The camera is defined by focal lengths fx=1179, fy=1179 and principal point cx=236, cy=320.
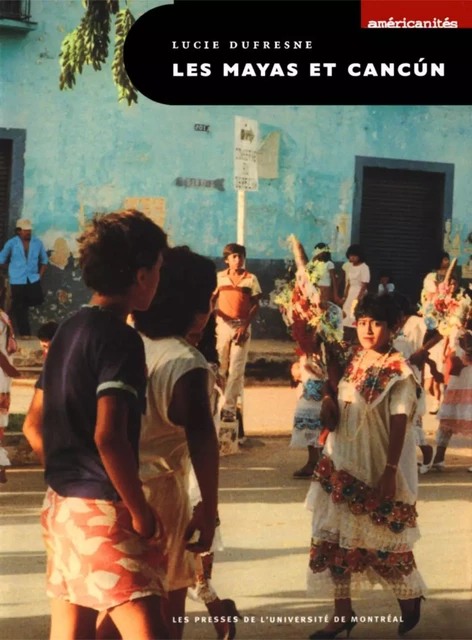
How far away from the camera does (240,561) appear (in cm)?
433

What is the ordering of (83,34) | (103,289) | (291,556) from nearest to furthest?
(103,289) < (83,34) < (291,556)

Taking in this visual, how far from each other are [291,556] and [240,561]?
20 centimetres

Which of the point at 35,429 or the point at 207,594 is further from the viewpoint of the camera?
the point at 207,594

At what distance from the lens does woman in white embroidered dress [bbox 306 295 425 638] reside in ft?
13.4

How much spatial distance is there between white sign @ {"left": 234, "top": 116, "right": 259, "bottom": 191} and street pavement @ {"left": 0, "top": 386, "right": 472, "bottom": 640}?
3.49ft

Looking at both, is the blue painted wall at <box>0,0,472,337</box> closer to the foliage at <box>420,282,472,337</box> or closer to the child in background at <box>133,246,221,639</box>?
the foliage at <box>420,282,472,337</box>

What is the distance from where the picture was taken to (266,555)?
440cm

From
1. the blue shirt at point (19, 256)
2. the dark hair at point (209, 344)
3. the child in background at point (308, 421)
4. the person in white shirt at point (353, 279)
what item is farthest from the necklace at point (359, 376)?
the blue shirt at point (19, 256)

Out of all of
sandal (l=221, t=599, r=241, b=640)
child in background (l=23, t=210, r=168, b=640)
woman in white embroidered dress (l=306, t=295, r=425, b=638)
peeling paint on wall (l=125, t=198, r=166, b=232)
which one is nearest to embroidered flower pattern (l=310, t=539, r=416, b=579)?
woman in white embroidered dress (l=306, t=295, r=425, b=638)

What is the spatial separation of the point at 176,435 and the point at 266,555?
1512mm

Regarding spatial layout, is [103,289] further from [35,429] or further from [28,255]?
[28,255]

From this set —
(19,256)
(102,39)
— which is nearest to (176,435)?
(19,256)

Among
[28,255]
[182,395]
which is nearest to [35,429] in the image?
[182,395]

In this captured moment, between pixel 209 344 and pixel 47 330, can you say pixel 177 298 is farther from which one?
pixel 47 330
